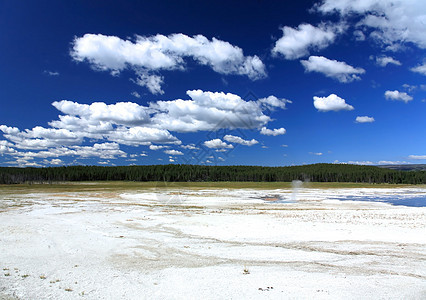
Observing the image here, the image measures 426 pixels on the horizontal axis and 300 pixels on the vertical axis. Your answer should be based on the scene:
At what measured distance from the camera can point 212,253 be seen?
49.1 ft

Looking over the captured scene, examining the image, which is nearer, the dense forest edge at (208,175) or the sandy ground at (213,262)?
the sandy ground at (213,262)

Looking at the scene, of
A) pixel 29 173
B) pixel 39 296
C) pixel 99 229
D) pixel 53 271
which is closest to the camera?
pixel 39 296

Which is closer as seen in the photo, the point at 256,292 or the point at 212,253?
the point at 256,292

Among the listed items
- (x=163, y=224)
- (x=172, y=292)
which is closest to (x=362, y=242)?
(x=172, y=292)

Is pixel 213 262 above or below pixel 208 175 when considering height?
below

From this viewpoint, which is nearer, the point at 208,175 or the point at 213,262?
the point at 213,262

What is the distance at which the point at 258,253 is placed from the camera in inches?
587

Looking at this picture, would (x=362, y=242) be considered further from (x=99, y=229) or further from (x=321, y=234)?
(x=99, y=229)

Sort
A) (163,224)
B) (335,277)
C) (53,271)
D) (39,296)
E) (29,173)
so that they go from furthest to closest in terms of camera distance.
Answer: (29,173)
(163,224)
(53,271)
(335,277)
(39,296)

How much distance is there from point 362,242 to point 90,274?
46.9 feet

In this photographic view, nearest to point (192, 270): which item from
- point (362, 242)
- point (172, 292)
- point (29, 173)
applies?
point (172, 292)

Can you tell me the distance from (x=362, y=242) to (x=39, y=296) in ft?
52.1

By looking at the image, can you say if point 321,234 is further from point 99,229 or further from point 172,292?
point 99,229

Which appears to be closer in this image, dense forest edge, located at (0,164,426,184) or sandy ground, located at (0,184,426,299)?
sandy ground, located at (0,184,426,299)
